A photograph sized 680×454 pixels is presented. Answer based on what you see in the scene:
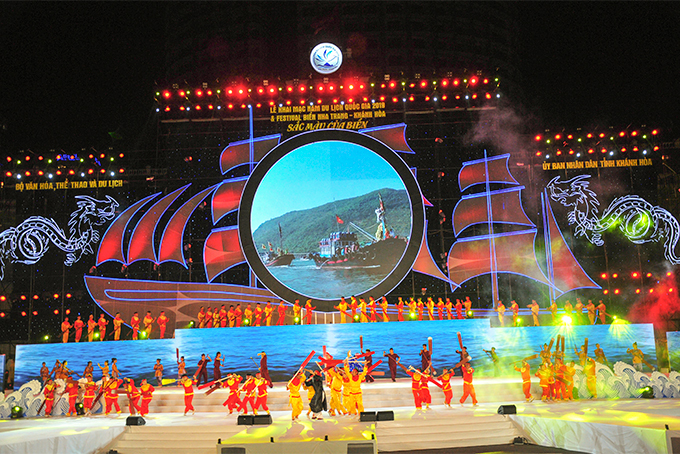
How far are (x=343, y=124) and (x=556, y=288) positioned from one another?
8361 millimetres

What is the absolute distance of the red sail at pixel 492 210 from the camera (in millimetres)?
16125

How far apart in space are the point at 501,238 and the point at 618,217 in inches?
142

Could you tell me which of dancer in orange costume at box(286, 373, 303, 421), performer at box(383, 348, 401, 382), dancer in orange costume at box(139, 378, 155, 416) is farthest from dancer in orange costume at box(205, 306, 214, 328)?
dancer in orange costume at box(286, 373, 303, 421)

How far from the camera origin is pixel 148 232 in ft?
53.8

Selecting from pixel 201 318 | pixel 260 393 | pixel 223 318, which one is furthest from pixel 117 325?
pixel 260 393

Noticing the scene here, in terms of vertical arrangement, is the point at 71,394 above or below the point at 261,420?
above

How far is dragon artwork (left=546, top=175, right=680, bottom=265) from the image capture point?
15.7 metres

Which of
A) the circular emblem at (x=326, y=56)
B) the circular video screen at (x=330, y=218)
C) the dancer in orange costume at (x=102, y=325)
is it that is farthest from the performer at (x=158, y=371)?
the circular emblem at (x=326, y=56)

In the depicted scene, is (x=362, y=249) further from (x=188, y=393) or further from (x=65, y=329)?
(x=65, y=329)

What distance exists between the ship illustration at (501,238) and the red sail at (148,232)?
891 cm

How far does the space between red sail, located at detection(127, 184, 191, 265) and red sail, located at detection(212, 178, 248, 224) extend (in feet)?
3.57

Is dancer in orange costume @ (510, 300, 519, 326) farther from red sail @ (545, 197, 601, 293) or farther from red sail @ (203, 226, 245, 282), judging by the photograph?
red sail @ (203, 226, 245, 282)

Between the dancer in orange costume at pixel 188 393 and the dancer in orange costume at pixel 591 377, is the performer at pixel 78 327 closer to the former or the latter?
the dancer in orange costume at pixel 188 393

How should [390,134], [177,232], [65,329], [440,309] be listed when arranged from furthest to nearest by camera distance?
[390,134] < [177,232] < [440,309] < [65,329]
